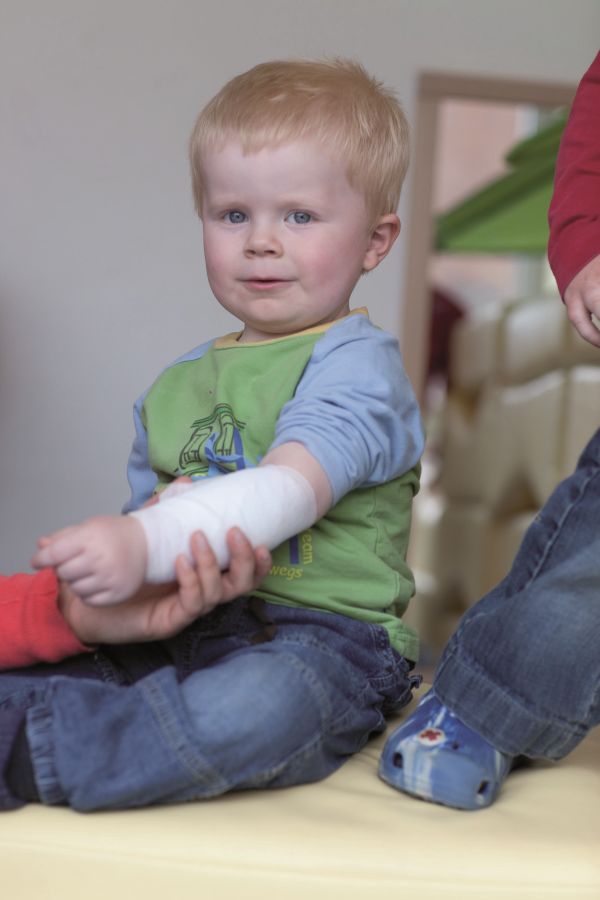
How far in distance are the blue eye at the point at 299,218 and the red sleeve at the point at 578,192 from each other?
0.79ft

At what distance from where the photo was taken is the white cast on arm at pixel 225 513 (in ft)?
2.55

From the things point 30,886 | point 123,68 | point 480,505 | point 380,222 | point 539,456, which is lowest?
point 480,505

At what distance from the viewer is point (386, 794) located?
846 millimetres

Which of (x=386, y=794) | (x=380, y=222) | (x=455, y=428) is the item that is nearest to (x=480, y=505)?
(x=455, y=428)

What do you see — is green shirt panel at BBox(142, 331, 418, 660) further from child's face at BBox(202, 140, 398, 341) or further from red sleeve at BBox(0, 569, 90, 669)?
red sleeve at BBox(0, 569, 90, 669)

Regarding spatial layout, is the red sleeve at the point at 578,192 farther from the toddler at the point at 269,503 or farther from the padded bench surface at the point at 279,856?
the padded bench surface at the point at 279,856

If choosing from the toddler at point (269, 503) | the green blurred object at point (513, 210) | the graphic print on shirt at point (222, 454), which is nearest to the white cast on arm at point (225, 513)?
the toddler at point (269, 503)

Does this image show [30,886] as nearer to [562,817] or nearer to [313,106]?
[562,817]

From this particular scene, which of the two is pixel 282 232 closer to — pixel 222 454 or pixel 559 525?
pixel 222 454

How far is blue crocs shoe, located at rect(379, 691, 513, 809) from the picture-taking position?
829 millimetres

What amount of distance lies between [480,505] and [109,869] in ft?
7.73

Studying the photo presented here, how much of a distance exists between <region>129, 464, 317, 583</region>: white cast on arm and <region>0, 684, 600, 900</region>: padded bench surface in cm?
16

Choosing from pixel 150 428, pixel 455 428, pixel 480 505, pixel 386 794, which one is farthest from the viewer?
pixel 455 428

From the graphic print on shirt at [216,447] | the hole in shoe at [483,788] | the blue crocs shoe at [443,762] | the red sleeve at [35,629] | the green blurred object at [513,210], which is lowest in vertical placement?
the hole in shoe at [483,788]
